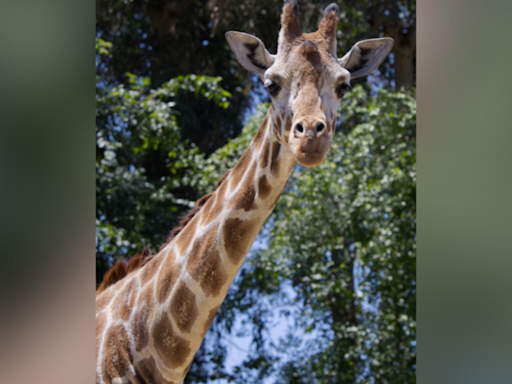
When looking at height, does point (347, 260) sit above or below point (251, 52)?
below

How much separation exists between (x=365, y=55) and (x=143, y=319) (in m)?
1.38

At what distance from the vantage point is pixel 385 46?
2.10 meters

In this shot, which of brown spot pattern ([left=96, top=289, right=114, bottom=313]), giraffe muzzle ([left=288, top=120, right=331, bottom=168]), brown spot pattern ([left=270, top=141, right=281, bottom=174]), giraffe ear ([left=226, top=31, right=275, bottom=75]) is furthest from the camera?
brown spot pattern ([left=96, top=289, right=114, bottom=313])

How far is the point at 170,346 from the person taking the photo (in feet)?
6.59

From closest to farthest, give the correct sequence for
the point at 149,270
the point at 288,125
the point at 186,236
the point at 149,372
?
the point at 288,125, the point at 149,372, the point at 186,236, the point at 149,270

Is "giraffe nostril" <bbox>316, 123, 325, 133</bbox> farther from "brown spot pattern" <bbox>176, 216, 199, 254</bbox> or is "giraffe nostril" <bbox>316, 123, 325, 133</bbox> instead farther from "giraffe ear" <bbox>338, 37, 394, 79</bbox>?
"brown spot pattern" <bbox>176, 216, 199, 254</bbox>

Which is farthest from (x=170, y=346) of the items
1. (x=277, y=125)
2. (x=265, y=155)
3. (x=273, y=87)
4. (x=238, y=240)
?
(x=273, y=87)

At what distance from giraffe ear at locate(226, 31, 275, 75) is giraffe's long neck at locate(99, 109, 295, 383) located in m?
0.21

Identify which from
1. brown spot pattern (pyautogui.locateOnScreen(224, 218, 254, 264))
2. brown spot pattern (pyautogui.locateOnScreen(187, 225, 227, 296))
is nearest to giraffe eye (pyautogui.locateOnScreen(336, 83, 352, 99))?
brown spot pattern (pyautogui.locateOnScreen(224, 218, 254, 264))

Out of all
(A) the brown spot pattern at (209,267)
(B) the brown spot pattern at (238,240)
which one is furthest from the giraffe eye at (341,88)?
(A) the brown spot pattern at (209,267)

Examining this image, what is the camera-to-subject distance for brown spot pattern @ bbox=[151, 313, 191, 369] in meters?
2.00

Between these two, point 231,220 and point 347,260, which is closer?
point 231,220

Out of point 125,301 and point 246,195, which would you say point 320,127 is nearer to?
point 246,195
